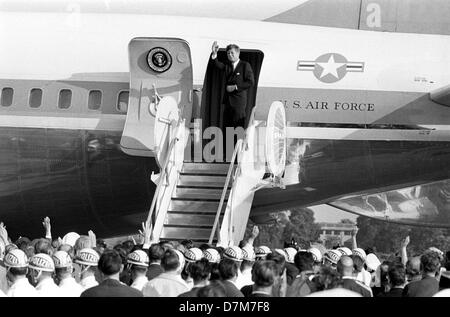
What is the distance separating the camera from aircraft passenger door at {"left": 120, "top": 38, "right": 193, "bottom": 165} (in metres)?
19.3

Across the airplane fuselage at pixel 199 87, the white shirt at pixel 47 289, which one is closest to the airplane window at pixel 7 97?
the airplane fuselage at pixel 199 87

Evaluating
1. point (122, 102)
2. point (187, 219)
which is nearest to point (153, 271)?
point (187, 219)

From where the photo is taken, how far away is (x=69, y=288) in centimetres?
1041

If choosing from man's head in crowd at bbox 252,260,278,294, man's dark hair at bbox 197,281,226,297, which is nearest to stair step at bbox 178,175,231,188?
man's head in crowd at bbox 252,260,278,294

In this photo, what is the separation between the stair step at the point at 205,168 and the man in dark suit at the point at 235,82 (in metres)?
0.83

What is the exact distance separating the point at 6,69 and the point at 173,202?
4721 mm

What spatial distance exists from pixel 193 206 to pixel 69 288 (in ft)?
27.4

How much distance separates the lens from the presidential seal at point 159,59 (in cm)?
1931

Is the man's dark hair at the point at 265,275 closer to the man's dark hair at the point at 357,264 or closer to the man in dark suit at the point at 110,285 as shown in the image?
the man in dark suit at the point at 110,285

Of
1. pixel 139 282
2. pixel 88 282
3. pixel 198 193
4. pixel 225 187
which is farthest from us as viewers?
pixel 198 193

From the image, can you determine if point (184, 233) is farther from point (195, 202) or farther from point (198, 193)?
point (198, 193)

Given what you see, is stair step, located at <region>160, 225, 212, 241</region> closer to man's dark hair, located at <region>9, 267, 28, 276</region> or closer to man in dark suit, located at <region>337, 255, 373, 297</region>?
man in dark suit, located at <region>337, 255, 373, 297</region>

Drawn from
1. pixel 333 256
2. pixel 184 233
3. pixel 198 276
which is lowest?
pixel 184 233
